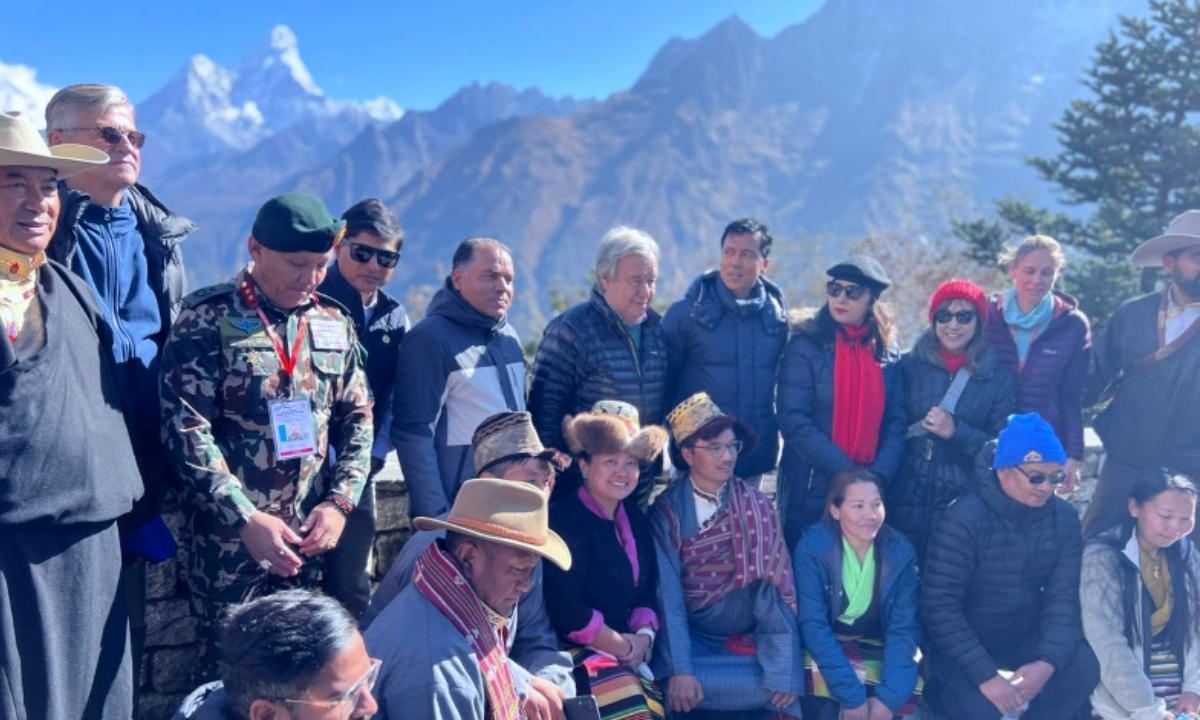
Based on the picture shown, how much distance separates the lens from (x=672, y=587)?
368cm

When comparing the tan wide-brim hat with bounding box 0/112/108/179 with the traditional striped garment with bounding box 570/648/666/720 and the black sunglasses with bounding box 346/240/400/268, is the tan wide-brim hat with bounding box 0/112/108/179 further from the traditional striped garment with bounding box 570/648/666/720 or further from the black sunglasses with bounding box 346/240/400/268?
the traditional striped garment with bounding box 570/648/666/720

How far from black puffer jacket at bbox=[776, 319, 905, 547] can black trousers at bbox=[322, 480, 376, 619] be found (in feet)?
6.61

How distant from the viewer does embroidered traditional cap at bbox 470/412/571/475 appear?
309cm

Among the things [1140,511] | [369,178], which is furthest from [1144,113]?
[369,178]

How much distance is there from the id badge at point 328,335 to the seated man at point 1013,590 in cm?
271

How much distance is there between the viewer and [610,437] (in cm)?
351

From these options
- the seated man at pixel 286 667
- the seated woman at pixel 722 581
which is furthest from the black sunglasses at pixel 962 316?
the seated man at pixel 286 667

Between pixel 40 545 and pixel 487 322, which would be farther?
pixel 487 322

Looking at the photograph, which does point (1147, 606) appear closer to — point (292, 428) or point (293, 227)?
point (292, 428)

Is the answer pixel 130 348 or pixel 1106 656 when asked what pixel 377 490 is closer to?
pixel 130 348

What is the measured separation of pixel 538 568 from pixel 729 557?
964 mm

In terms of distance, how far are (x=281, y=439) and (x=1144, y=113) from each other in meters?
14.7

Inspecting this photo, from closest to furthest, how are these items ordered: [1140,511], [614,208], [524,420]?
1. [524,420]
2. [1140,511]
3. [614,208]

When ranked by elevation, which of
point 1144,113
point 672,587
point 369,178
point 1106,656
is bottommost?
point 1106,656
